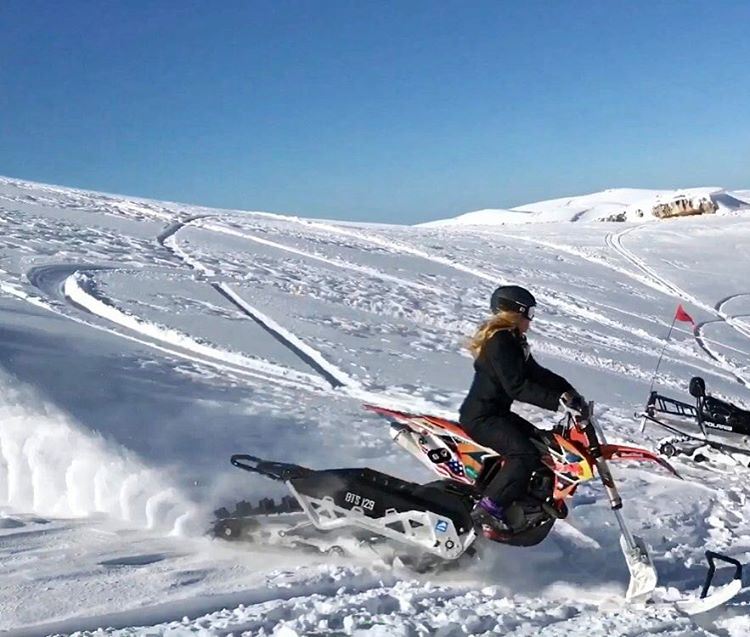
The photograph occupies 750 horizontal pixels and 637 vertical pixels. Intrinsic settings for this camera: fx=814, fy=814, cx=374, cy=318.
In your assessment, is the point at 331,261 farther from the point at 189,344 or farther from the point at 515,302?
the point at 515,302

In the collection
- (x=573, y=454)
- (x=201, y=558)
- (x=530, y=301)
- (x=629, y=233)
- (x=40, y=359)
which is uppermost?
(x=629, y=233)

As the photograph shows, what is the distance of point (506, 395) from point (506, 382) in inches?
6.9

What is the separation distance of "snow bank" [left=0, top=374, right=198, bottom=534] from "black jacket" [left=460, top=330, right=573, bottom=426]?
1881 millimetres

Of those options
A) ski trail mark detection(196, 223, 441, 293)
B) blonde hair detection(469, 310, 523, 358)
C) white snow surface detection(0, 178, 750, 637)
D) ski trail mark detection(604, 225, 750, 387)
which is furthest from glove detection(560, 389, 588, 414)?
ski trail mark detection(196, 223, 441, 293)

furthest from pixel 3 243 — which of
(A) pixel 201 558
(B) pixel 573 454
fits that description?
(B) pixel 573 454

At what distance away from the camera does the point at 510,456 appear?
183 inches

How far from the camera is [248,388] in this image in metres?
7.61

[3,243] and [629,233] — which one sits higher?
[629,233]

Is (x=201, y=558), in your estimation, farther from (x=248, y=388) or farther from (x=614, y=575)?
(x=248, y=388)

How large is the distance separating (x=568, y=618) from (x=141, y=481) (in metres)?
2.78

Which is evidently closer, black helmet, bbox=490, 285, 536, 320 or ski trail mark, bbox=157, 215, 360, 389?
black helmet, bbox=490, 285, 536, 320

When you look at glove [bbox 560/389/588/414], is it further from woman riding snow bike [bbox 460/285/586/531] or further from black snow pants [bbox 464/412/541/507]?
black snow pants [bbox 464/412/541/507]

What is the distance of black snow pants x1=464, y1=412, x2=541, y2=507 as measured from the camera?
A: 4.64m

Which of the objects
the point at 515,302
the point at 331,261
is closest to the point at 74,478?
the point at 515,302
